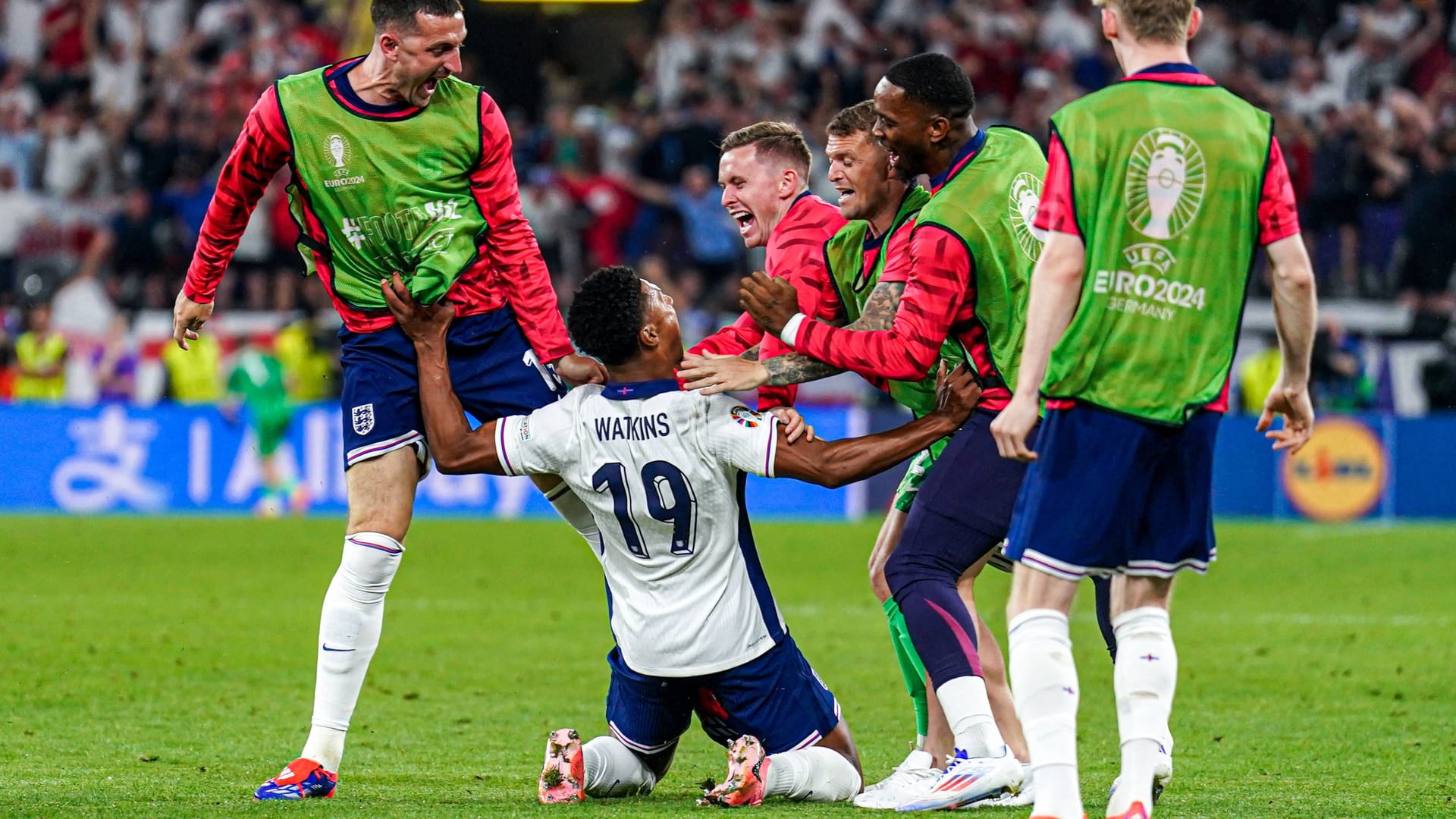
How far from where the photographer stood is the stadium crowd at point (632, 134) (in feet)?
64.9

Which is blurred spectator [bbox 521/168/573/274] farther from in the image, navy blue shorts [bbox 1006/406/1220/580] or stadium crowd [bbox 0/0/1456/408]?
navy blue shorts [bbox 1006/406/1220/580]

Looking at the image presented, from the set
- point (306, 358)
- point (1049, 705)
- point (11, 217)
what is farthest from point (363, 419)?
point (11, 217)

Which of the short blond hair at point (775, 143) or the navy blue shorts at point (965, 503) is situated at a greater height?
the short blond hair at point (775, 143)

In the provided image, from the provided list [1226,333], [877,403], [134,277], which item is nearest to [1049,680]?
[1226,333]

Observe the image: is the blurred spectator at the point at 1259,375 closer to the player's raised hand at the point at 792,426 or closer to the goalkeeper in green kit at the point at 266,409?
the goalkeeper in green kit at the point at 266,409

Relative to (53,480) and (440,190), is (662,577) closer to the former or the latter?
(440,190)

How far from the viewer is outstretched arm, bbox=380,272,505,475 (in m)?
5.48

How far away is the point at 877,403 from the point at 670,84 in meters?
6.02

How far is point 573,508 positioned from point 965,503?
1.37 meters

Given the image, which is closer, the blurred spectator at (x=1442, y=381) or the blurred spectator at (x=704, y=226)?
the blurred spectator at (x=1442, y=381)

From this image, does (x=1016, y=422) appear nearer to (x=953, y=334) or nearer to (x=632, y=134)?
(x=953, y=334)

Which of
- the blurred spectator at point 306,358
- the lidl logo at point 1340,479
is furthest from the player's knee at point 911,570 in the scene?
the blurred spectator at point 306,358

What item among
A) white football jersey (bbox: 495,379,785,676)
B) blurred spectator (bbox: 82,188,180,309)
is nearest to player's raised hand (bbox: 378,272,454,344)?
white football jersey (bbox: 495,379,785,676)

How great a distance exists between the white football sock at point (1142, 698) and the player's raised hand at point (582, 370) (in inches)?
76.9
